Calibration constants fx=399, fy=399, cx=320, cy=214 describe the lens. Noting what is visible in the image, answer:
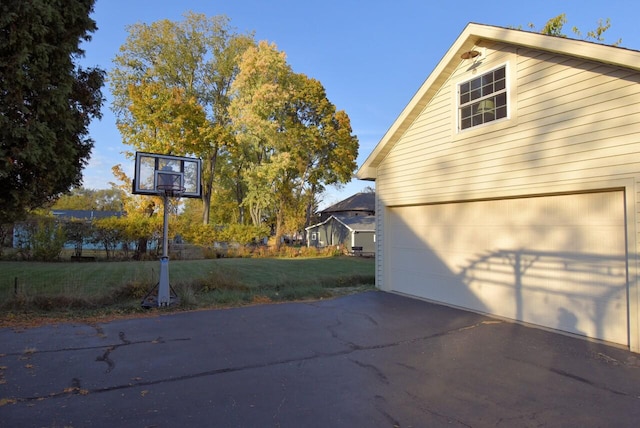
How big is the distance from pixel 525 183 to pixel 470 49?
10.6 feet

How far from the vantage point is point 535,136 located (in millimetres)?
6789

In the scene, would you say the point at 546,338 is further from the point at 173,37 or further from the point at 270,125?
the point at 173,37

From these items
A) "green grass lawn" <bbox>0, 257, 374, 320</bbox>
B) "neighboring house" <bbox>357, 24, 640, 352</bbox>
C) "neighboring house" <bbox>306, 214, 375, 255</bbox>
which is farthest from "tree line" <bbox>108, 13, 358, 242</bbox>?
"neighboring house" <bbox>357, 24, 640, 352</bbox>

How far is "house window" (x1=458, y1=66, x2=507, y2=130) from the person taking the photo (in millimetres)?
7606

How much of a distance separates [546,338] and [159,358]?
5.63 meters

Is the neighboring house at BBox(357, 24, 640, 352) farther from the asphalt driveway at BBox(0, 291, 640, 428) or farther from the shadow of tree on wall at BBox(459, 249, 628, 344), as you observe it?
the asphalt driveway at BBox(0, 291, 640, 428)

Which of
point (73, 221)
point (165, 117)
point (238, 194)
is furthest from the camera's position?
point (238, 194)

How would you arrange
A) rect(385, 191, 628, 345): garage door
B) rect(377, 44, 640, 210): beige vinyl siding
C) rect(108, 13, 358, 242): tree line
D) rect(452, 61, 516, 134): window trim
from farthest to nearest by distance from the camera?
1. rect(108, 13, 358, 242): tree line
2. rect(452, 61, 516, 134): window trim
3. rect(385, 191, 628, 345): garage door
4. rect(377, 44, 640, 210): beige vinyl siding

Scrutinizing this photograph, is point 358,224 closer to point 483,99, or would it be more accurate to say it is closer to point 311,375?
point 483,99

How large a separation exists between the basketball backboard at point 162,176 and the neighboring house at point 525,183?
5034 millimetres

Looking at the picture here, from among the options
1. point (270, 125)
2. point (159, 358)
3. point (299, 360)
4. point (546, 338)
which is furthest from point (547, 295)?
point (270, 125)

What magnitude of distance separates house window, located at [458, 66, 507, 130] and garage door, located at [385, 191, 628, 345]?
5.52 feet

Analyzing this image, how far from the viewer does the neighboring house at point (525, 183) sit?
5.74 metres

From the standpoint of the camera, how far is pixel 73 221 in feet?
64.2
